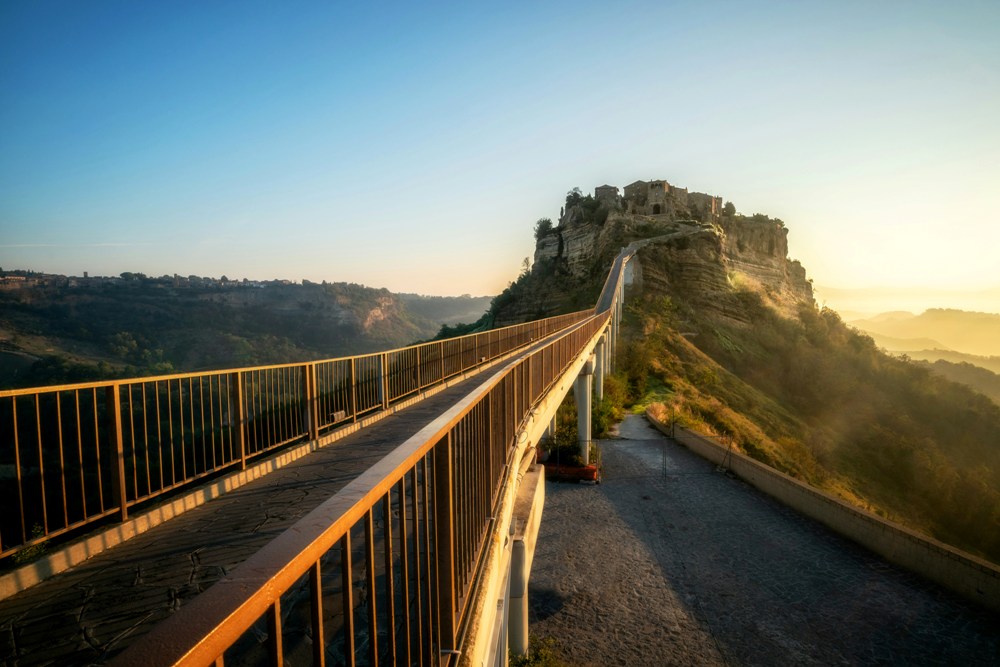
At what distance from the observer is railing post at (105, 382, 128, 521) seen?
461cm

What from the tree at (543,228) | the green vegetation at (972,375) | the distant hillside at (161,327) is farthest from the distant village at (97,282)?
the green vegetation at (972,375)

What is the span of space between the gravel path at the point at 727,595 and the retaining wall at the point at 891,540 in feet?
0.88

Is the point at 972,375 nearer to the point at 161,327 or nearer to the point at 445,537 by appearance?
the point at 445,537

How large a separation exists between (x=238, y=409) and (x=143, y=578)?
2826 millimetres

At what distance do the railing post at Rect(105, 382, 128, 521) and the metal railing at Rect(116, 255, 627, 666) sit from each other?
225 centimetres

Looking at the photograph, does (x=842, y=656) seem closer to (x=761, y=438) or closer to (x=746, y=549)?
(x=746, y=549)

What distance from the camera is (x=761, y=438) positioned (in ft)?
86.9

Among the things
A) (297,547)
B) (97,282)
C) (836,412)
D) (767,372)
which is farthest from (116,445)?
(97,282)

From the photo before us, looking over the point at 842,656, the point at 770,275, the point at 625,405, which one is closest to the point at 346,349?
the point at 770,275

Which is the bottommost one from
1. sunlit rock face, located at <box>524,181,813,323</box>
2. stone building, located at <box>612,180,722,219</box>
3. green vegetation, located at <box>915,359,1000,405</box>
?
green vegetation, located at <box>915,359,1000,405</box>

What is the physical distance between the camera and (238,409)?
6.38 m

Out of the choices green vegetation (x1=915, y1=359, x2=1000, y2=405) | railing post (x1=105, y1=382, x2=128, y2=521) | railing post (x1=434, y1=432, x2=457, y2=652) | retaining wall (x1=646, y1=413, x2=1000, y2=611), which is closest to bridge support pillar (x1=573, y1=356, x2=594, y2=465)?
retaining wall (x1=646, y1=413, x2=1000, y2=611)

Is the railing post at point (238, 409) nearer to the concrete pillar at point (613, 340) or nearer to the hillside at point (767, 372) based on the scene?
the hillside at point (767, 372)

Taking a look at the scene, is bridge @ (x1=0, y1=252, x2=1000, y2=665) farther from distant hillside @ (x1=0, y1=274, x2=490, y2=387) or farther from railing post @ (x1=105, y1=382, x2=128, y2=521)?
distant hillside @ (x1=0, y1=274, x2=490, y2=387)
